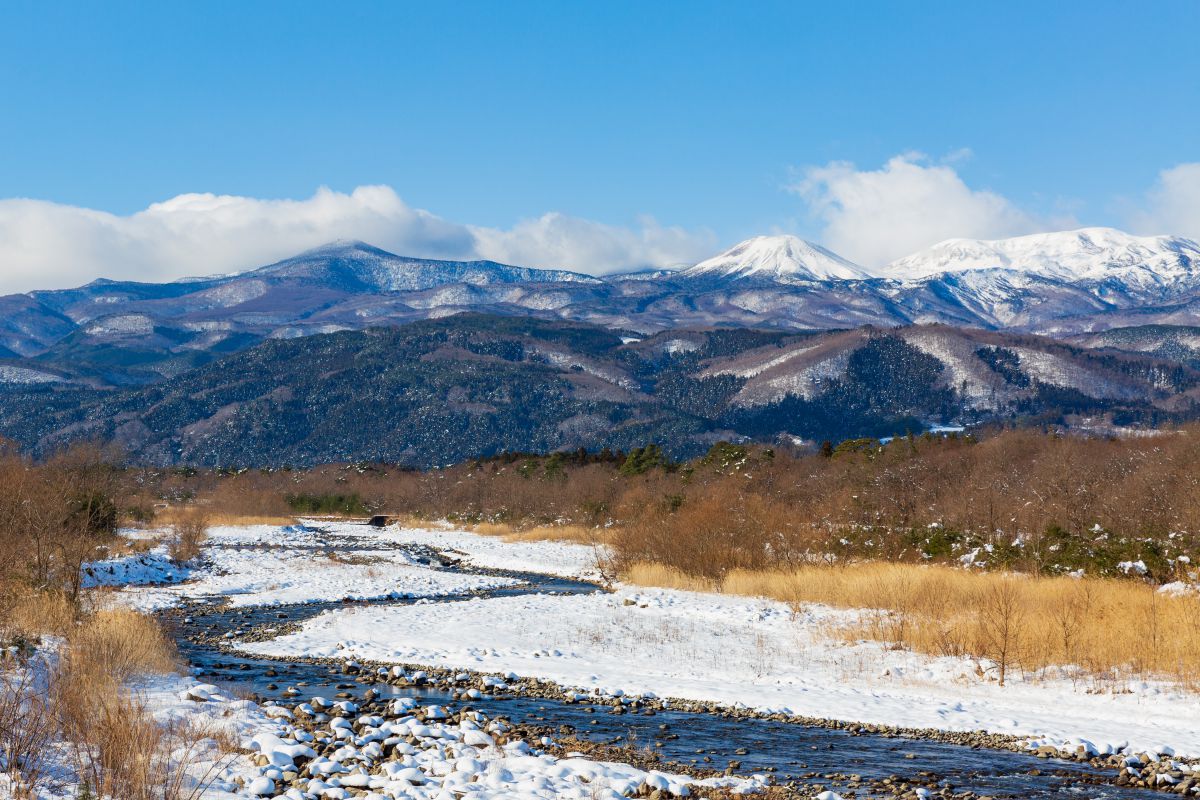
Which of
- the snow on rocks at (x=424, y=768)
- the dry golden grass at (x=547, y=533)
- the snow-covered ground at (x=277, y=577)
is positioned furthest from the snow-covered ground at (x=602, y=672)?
the dry golden grass at (x=547, y=533)

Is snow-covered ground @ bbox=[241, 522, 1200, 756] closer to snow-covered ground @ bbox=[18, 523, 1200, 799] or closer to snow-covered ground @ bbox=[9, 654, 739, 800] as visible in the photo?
snow-covered ground @ bbox=[18, 523, 1200, 799]

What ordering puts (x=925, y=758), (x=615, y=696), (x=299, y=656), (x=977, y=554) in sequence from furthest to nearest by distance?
(x=977, y=554), (x=299, y=656), (x=615, y=696), (x=925, y=758)

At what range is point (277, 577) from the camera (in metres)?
46.0

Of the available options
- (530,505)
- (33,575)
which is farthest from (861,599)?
(530,505)

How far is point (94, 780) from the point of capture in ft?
36.6

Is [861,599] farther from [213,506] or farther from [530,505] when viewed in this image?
[213,506]

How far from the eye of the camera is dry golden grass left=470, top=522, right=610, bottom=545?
6769cm

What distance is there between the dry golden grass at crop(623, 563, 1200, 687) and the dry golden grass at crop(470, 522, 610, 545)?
3267 cm

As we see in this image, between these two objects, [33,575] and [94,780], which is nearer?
[94,780]

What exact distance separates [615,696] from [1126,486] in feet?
105

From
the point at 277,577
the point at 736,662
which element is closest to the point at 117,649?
the point at 736,662

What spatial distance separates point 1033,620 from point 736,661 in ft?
23.7

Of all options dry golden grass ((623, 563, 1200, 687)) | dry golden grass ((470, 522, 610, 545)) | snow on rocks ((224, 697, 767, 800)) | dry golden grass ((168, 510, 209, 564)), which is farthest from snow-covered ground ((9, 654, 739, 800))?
dry golden grass ((470, 522, 610, 545))

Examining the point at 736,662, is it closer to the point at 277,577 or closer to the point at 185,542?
the point at 277,577
